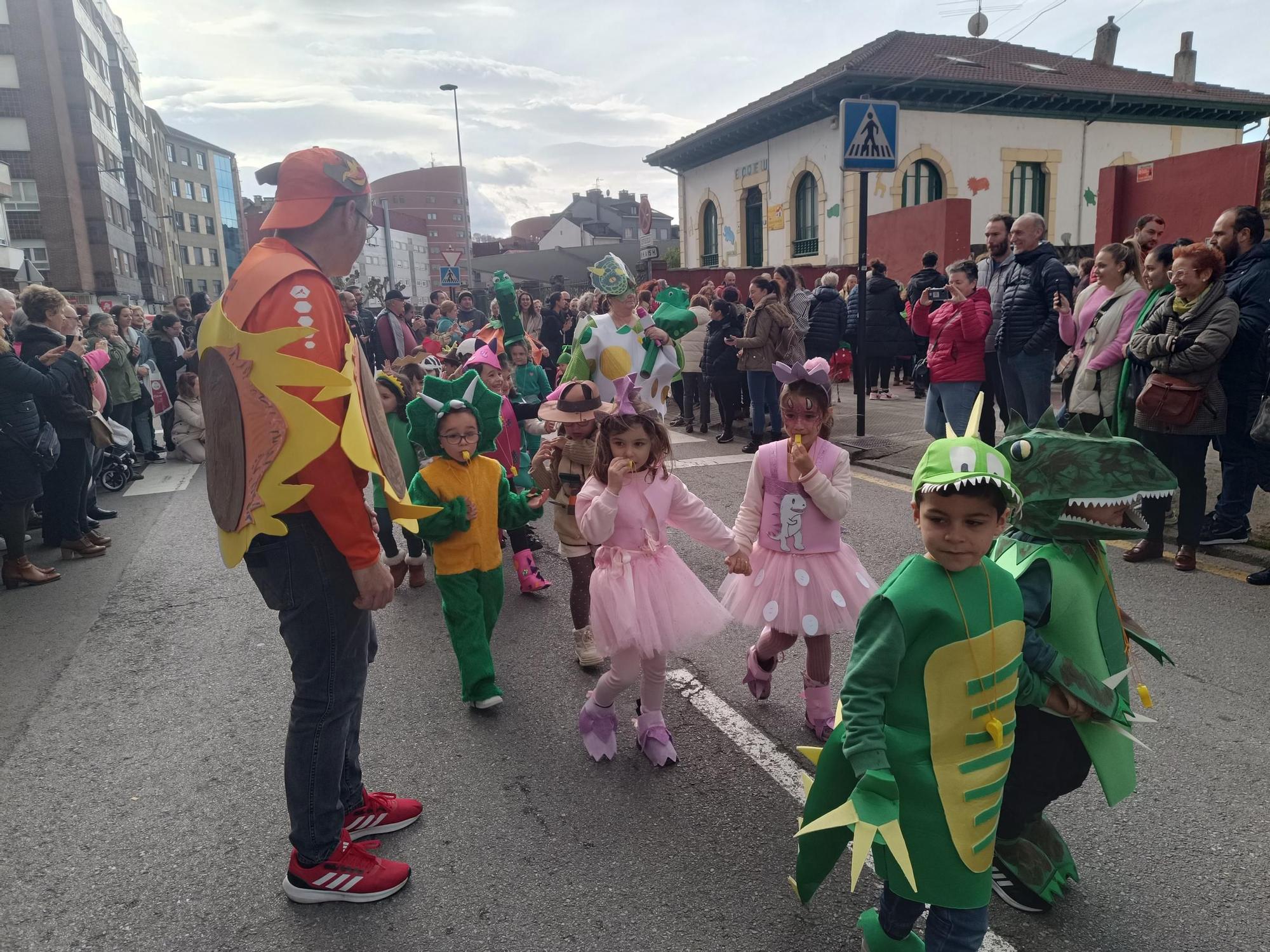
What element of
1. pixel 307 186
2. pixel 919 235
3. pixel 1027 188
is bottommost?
pixel 307 186

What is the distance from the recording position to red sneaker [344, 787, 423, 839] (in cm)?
301

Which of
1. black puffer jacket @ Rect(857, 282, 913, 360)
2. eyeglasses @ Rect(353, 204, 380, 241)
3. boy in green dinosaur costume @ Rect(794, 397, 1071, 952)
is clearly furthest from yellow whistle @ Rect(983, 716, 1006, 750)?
black puffer jacket @ Rect(857, 282, 913, 360)

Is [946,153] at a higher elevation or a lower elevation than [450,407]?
higher

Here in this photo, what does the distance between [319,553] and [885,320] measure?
11630 millimetres

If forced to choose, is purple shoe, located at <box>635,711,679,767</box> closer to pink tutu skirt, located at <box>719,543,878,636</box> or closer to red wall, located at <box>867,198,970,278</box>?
pink tutu skirt, located at <box>719,543,878,636</box>

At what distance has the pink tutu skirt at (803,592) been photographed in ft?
11.4

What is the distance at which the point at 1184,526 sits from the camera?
5.41 m

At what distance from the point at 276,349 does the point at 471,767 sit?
2.01 m

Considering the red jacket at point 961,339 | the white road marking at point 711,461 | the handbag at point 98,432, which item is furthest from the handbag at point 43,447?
the red jacket at point 961,339

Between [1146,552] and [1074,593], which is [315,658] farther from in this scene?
[1146,552]

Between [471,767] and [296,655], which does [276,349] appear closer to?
[296,655]

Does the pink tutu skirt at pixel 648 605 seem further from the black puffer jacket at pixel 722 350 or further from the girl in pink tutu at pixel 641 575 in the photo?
the black puffer jacket at pixel 722 350

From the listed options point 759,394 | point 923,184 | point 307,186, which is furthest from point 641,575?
point 923,184

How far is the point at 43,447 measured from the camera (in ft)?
20.7
